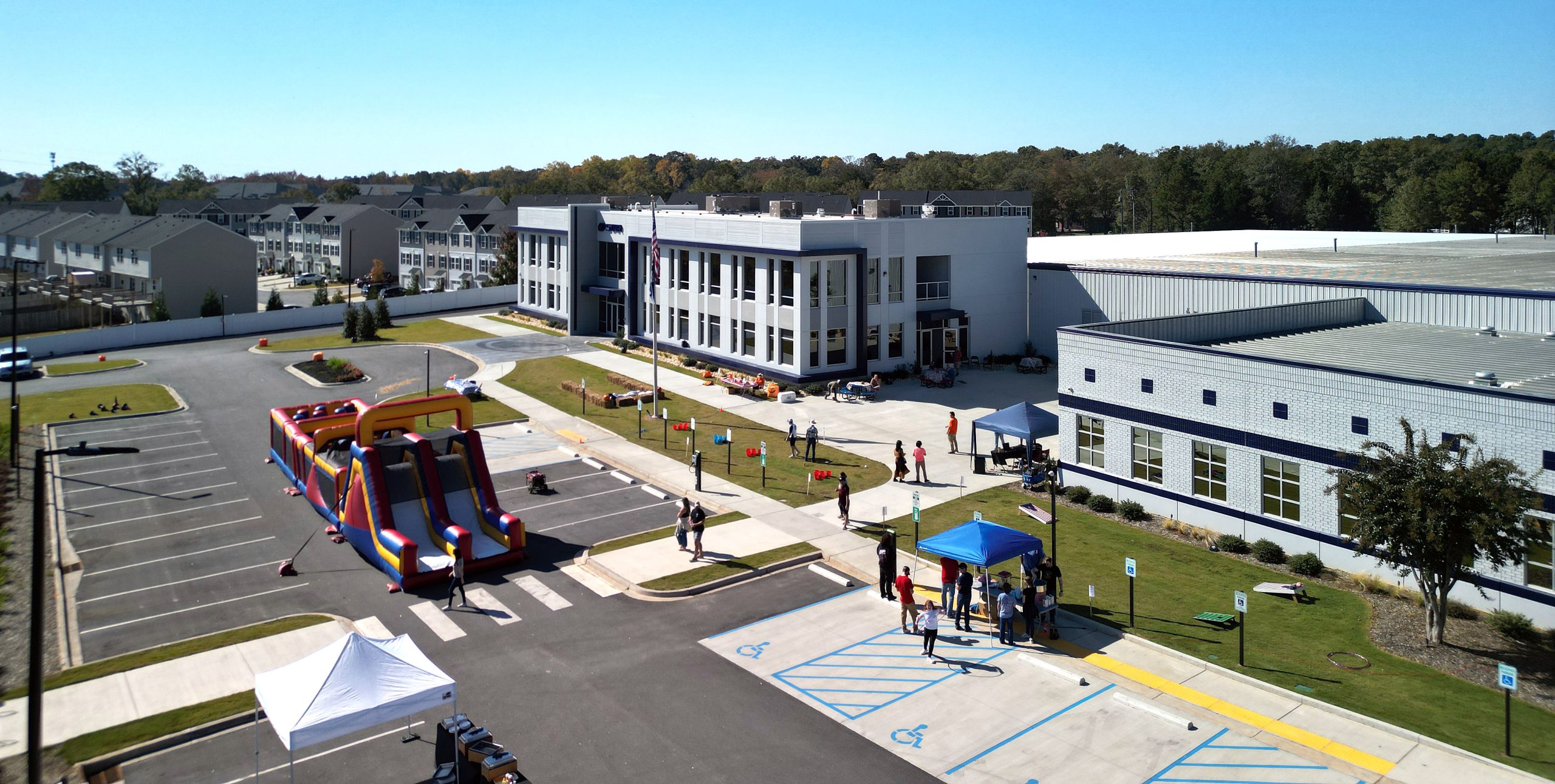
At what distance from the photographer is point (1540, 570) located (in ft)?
69.2

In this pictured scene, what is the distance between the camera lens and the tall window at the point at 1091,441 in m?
30.9

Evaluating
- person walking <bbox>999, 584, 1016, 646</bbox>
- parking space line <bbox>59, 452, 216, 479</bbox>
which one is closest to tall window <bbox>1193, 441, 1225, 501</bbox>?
person walking <bbox>999, 584, 1016, 646</bbox>

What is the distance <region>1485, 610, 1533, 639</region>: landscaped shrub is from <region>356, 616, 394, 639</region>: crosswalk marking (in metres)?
22.6

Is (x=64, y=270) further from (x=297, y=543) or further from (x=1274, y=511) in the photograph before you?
(x=1274, y=511)

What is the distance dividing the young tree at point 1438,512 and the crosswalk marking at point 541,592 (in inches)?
658

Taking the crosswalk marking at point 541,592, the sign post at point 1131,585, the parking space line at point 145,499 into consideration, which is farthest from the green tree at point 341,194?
the sign post at point 1131,585

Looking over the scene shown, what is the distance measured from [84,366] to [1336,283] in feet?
207

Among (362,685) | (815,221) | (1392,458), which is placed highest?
(815,221)

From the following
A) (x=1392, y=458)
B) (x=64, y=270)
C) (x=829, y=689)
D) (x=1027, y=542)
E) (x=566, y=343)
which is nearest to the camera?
(x=829, y=689)

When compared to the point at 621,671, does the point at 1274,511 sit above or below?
above

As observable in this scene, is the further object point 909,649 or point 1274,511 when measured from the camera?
point 1274,511

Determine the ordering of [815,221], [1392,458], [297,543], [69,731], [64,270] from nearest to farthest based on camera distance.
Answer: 1. [69,731]
2. [1392,458]
3. [297,543]
4. [815,221]
5. [64,270]

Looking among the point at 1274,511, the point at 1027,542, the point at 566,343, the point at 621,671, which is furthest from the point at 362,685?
the point at 566,343

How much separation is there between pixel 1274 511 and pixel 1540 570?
238 inches
